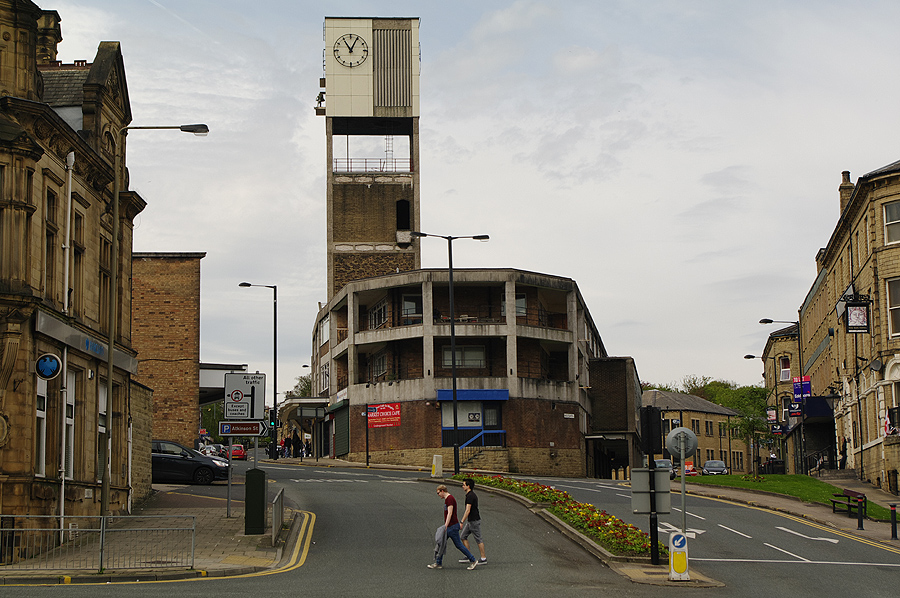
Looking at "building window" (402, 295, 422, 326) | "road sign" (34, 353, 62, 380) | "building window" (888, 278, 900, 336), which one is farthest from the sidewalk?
"building window" (402, 295, 422, 326)

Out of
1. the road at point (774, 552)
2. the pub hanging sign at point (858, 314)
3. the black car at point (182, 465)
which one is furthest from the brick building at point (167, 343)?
the pub hanging sign at point (858, 314)

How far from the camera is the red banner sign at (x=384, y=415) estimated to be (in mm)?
56000

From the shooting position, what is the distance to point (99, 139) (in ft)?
84.1

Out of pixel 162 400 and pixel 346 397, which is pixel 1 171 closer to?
pixel 162 400

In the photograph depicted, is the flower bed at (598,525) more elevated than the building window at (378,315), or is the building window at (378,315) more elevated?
the building window at (378,315)

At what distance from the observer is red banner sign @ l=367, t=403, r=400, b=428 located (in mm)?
56000

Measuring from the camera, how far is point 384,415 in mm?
56500

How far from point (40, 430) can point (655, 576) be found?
12596 millimetres

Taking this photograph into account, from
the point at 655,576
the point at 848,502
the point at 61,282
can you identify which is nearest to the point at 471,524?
the point at 655,576

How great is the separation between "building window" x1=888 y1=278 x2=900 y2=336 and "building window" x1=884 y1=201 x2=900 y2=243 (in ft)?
5.53

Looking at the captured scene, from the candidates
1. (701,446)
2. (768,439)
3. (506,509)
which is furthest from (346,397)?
(701,446)

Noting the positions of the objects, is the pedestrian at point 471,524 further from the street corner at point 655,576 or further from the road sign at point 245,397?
the road sign at point 245,397

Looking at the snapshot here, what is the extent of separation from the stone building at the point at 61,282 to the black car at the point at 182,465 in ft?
21.0

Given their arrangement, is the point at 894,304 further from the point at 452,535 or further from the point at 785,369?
the point at 785,369
